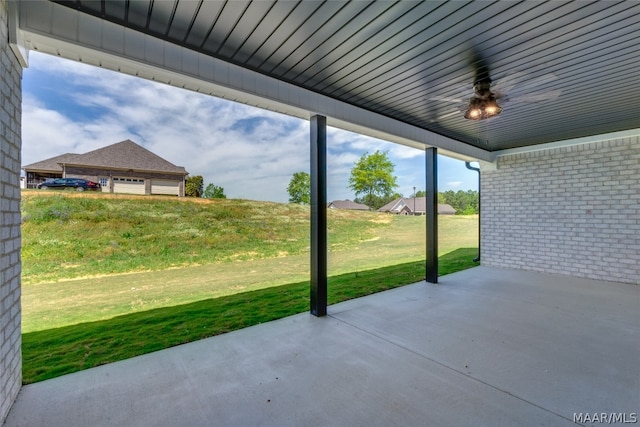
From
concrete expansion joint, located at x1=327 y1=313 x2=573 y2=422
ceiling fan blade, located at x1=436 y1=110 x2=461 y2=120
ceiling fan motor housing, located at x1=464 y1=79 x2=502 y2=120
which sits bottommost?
concrete expansion joint, located at x1=327 y1=313 x2=573 y2=422

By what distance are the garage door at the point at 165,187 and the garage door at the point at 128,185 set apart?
0.33m

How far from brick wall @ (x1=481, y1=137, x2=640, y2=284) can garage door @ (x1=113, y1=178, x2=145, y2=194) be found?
31.9 ft

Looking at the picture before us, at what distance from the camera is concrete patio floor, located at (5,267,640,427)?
5.46 feet

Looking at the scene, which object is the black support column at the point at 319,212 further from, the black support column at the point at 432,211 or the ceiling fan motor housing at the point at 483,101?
the black support column at the point at 432,211

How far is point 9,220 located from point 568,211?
24.9ft

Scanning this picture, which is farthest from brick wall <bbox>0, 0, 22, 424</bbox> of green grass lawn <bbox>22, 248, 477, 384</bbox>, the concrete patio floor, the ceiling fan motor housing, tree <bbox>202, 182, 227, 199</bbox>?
tree <bbox>202, 182, 227, 199</bbox>

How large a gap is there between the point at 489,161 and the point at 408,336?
16.9 ft

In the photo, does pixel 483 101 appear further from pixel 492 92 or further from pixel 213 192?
pixel 213 192

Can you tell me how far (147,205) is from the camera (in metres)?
7.60

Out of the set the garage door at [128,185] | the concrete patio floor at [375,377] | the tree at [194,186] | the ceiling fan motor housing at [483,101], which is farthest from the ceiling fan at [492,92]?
the garage door at [128,185]

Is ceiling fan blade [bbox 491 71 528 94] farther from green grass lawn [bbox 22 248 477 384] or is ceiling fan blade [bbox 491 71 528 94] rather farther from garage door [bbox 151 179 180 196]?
garage door [bbox 151 179 180 196]

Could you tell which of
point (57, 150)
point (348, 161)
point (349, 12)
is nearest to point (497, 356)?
point (349, 12)

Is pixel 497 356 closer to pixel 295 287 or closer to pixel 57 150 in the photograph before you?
pixel 295 287

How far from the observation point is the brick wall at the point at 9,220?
1564 mm
